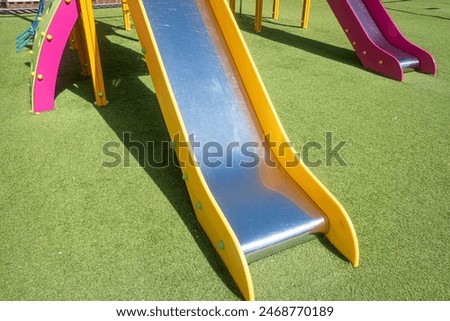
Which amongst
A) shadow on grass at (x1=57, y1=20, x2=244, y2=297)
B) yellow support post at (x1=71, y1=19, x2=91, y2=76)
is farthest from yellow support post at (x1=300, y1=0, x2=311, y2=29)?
yellow support post at (x1=71, y1=19, x2=91, y2=76)

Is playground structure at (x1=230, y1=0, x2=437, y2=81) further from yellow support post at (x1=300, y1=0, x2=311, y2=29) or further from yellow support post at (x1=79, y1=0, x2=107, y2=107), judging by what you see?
yellow support post at (x1=79, y1=0, x2=107, y2=107)

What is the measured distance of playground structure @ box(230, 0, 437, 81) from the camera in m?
5.97

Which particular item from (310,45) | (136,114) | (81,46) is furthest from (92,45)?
(310,45)

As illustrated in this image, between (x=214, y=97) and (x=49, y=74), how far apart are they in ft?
7.47

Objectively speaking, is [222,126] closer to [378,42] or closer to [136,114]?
[136,114]

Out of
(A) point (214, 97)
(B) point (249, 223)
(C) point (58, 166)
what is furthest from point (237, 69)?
(C) point (58, 166)

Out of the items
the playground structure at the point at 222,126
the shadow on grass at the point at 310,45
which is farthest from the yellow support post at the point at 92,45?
the shadow on grass at the point at 310,45

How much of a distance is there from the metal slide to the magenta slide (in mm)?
3337

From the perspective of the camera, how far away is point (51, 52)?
421 centimetres

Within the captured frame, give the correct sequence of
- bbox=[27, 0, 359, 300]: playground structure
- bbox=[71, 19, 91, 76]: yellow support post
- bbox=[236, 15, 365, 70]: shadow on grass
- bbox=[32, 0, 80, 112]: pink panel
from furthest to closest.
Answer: bbox=[236, 15, 365, 70]: shadow on grass < bbox=[71, 19, 91, 76]: yellow support post < bbox=[32, 0, 80, 112]: pink panel < bbox=[27, 0, 359, 300]: playground structure

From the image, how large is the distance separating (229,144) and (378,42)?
4665 mm

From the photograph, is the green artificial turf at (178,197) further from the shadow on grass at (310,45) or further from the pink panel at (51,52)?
the shadow on grass at (310,45)

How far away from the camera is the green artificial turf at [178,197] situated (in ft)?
7.78

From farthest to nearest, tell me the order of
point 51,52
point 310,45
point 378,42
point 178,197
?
point 310,45 < point 378,42 < point 51,52 < point 178,197
